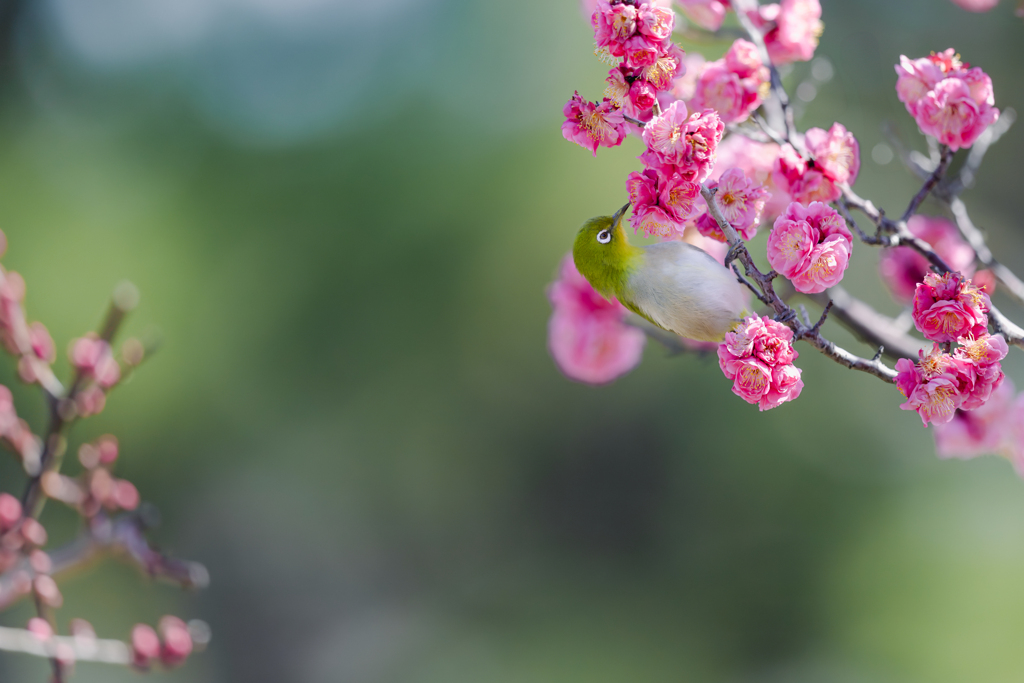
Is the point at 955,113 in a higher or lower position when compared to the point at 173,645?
higher

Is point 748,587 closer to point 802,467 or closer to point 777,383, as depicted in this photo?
point 802,467

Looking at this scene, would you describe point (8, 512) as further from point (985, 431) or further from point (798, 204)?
point (985, 431)

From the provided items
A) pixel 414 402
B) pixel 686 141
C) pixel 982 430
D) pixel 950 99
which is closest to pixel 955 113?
pixel 950 99

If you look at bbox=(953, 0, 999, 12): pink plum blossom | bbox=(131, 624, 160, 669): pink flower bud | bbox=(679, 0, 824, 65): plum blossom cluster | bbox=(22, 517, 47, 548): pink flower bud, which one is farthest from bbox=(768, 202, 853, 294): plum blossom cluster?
bbox=(131, 624, 160, 669): pink flower bud

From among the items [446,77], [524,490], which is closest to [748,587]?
[524,490]

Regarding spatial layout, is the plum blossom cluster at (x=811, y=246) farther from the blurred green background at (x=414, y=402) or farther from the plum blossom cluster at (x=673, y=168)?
the blurred green background at (x=414, y=402)
